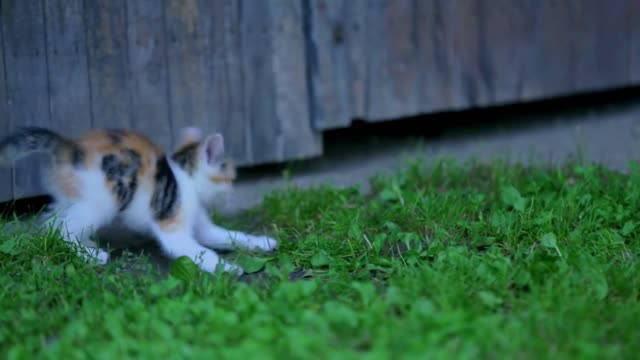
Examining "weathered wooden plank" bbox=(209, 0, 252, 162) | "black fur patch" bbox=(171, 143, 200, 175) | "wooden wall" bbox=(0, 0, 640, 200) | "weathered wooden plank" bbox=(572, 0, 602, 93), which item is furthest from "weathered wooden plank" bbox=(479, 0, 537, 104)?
"black fur patch" bbox=(171, 143, 200, 175)

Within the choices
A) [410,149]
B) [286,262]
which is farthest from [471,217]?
[410,149]

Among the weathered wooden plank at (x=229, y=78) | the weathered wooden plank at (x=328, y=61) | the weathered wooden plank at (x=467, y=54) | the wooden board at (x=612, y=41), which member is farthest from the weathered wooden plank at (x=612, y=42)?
the weathered wooden plank at (x=229, y=78)

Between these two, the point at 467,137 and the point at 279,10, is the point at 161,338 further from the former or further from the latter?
the point at 467,137

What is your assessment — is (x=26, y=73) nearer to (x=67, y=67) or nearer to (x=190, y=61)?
(x=67, y=67)

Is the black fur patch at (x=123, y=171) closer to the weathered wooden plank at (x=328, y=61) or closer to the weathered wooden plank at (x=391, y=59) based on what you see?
the weathered wooden plank at (x=328, y=61)

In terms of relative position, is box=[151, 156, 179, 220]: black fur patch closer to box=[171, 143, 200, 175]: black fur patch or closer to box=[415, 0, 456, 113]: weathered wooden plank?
box=[171, 143, 200, 175]: black fur patch

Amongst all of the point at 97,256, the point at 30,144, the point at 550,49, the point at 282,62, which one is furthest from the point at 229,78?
the point at 550,49

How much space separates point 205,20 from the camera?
624 cm

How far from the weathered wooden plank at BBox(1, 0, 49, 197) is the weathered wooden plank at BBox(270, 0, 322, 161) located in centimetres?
151

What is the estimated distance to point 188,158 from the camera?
17.5 ft

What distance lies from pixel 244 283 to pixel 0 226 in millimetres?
1410

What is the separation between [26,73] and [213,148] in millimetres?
1130

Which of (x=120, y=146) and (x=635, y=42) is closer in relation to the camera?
(x=120, y=146)

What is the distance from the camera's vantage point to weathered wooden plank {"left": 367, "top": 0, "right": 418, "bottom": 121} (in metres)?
6.97
